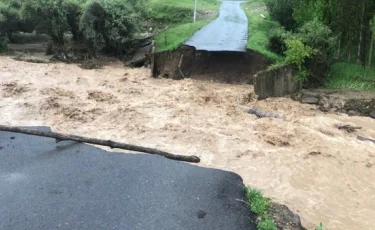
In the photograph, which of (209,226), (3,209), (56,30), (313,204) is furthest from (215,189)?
(56,30)

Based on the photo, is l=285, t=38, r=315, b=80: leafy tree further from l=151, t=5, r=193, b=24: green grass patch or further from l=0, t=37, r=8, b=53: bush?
l=0, t=37, r=8, b=53: bush

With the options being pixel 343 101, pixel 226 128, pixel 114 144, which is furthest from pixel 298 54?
pixel 114 144

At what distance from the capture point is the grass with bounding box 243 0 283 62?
2024 cm

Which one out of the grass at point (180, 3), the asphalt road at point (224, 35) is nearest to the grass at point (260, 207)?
the asphalt road at point (224, 35)

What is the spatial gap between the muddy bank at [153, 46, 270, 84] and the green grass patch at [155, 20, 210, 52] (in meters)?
0.58

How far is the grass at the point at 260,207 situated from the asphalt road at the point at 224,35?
1177 cm

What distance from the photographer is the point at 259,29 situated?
2550 cm

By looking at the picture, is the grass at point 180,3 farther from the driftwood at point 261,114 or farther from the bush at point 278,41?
the driftwood at point 261,114

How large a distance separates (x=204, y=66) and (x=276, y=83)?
4318 millimetres

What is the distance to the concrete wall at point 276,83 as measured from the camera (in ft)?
58.5

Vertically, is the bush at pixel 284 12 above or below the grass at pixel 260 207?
above

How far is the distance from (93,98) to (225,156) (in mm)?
7363

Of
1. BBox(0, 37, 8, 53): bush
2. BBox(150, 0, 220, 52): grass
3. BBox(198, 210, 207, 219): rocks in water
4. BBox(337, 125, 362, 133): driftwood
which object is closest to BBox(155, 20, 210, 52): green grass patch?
BBox(150, 0, 220, 52): grass

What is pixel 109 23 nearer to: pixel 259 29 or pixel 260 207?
pixel 259 29
